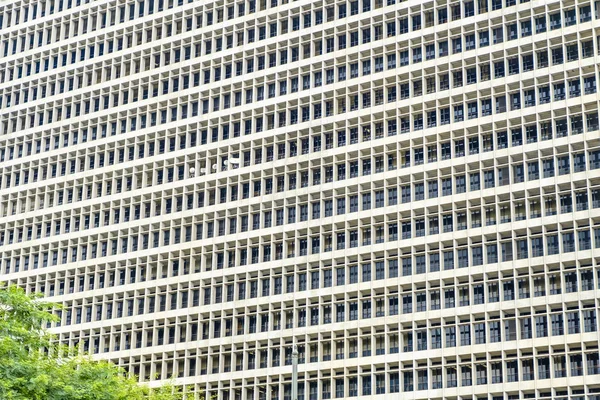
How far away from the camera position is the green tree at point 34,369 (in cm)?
5791

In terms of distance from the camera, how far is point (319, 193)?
105812 millimetres

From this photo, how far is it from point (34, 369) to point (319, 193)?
4967 cm

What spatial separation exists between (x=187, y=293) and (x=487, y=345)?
28.6 meters

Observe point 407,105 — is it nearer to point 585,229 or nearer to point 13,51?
point 585,229

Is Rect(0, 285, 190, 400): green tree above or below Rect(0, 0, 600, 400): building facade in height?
below

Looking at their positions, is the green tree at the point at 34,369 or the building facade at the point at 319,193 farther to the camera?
the building facade at the point at 319,193

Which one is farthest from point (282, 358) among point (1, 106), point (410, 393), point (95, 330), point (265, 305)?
point (1, 106)

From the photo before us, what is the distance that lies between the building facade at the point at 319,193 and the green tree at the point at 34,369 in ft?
121

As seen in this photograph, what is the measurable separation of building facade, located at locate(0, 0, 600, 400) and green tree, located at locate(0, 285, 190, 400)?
37.0m

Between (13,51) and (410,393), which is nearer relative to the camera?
(410,393)

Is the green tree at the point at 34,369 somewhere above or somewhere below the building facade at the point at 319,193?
below

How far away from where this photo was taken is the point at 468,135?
100312 mm

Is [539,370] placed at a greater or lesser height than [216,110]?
lesser

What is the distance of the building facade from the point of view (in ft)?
311
